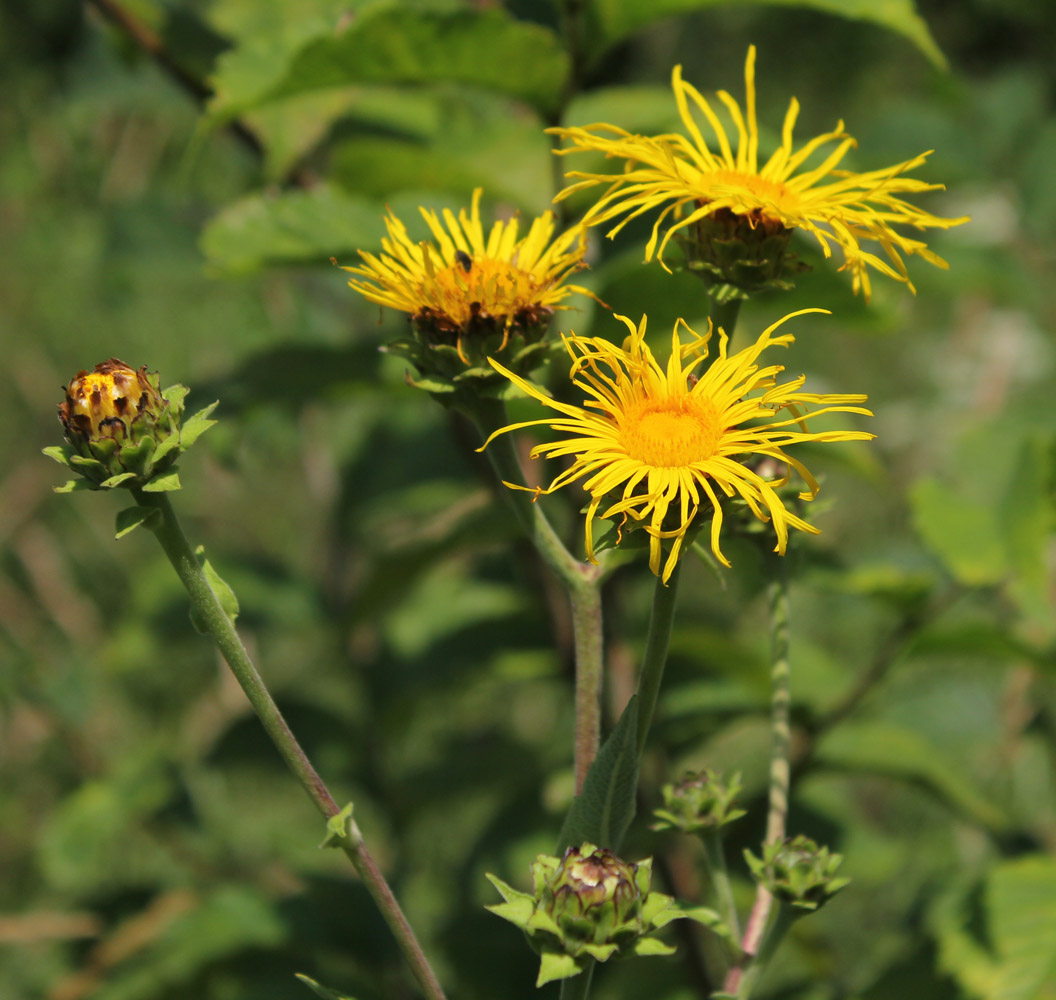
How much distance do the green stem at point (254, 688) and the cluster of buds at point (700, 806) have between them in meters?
0.30

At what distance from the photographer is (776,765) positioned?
1281 millimetres

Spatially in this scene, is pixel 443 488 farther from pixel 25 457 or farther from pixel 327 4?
pixel 25 457

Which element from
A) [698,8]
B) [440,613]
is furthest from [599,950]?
[440,613]

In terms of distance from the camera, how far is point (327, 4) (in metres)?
2.44

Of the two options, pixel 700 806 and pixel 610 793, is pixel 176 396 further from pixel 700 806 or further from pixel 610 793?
pixel 700 806

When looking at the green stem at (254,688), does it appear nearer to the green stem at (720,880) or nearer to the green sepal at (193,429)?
the green sepal at (193,429)

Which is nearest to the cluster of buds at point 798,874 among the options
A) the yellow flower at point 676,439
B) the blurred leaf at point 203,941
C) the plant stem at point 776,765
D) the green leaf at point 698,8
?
the plant stem at point 776,765

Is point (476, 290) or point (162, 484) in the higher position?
point (476, 290)

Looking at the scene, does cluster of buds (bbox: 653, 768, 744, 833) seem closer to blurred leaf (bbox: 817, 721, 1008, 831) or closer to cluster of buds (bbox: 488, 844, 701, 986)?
cluster of buds (bbox: 488, 844, 701, 986)

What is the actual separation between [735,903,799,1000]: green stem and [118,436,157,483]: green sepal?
2.57ft

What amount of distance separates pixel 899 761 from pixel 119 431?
164 cm

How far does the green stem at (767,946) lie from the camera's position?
3.95 feet

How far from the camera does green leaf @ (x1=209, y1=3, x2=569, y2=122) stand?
5.52ft

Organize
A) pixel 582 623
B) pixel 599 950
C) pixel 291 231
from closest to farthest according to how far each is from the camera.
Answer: pixel 599 950 < pixel 582 623 < pixel 291 231
